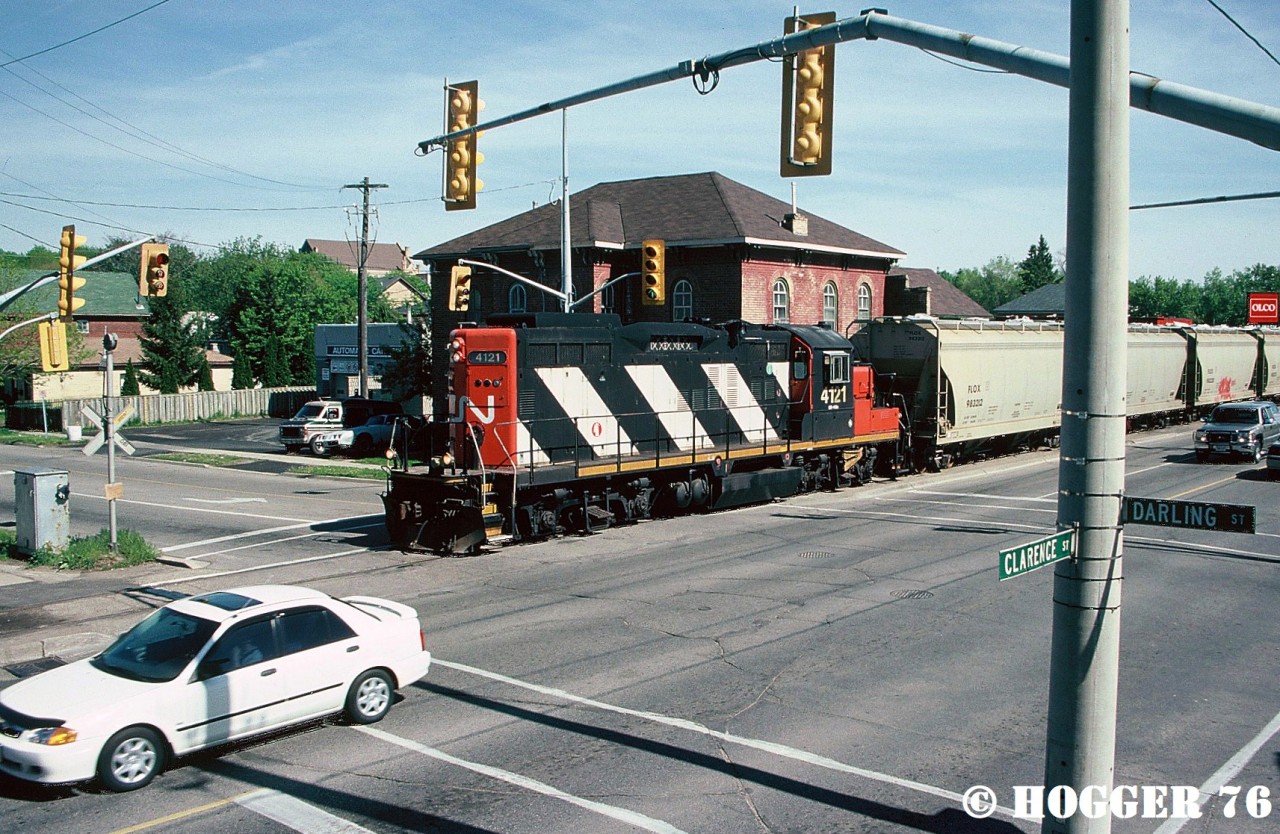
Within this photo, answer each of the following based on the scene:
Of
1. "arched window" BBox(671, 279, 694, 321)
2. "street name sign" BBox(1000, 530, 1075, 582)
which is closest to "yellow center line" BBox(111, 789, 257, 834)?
"street name sign" BBox(1000, 530, 1075, 582)

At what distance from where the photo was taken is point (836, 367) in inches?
1071

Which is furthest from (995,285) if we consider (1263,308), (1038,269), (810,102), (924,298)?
(810,102)

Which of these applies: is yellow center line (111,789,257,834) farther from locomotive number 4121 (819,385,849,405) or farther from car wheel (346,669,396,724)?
locomotive number 4121 (819,385,849,405)

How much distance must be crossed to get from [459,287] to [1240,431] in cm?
2555

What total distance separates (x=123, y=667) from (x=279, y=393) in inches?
2392

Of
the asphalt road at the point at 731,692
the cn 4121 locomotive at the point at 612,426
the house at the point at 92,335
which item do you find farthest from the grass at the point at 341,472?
the house at the point at 92,335

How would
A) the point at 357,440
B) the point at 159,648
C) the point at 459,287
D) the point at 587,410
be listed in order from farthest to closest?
the point at 357,440
the point at 459,287
the point at 587,410
the point at 159,648

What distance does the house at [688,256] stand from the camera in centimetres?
4203

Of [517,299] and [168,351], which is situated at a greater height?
[517,299]

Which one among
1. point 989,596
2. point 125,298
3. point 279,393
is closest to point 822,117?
point 989,596

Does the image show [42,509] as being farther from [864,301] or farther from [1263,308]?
[1263,308]

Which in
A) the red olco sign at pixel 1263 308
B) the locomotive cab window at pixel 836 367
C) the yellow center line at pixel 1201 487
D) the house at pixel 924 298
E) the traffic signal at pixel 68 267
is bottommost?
the yellow center line at pixel 1201 487

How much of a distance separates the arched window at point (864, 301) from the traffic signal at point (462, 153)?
35706mm

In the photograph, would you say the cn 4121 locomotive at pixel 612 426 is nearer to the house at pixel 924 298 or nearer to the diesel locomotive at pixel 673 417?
the diesel locomotive at pixel 673 417
